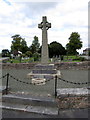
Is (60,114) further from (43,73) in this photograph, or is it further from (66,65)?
(66,65)

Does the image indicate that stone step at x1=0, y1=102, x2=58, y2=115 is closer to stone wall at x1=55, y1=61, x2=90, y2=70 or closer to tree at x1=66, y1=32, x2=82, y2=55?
stone wall at x1=55, y1=61, x2=90, y2=70

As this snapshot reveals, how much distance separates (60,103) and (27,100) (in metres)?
1.29

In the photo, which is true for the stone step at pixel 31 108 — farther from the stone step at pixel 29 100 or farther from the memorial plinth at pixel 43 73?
the memorial plinth at pixel 43 73

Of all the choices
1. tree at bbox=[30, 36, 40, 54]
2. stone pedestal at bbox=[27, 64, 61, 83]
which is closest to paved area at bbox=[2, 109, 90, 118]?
stone pedestal at bbox=[27, 64, 61, 83]

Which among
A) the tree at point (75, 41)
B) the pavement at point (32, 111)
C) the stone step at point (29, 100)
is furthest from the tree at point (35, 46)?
the pavement at point (32, 111)

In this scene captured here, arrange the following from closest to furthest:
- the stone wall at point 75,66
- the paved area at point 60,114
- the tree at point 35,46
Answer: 1. the paved area at point 60,114
2. the stone wall at point 75,66
3. the tree at point 35,46

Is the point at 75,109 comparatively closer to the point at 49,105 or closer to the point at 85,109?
the point at 85,109

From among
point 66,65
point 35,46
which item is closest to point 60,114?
point 66,65

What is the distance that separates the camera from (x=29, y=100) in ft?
13.5

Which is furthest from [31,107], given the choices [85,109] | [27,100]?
[85,109]

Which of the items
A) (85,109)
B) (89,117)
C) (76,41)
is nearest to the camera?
(89,117)

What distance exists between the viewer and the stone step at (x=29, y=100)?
4.00 metres

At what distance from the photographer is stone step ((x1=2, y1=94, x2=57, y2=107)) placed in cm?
400

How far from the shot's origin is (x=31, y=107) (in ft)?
12.8
